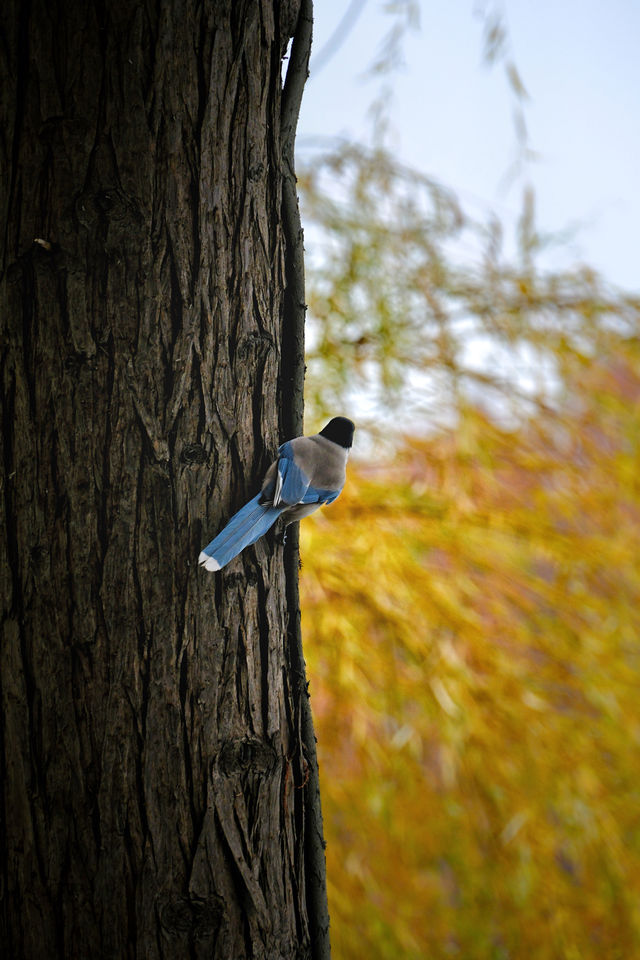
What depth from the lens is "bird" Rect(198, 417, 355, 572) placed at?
0.63 meters

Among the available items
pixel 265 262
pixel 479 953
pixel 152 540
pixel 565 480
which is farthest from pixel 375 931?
pixel 265 262

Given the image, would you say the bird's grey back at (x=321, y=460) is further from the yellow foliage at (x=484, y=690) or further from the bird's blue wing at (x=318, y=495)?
the yellow foliage at (x=484, y=690)

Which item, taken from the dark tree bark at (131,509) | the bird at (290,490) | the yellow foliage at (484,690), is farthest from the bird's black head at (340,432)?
the yellow foliage at (484,690)

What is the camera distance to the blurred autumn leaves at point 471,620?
1877 millimetres

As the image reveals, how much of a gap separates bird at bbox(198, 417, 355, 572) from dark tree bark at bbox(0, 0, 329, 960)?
0.03 metres

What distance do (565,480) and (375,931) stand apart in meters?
1.25

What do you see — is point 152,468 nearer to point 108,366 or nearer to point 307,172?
point 108,366

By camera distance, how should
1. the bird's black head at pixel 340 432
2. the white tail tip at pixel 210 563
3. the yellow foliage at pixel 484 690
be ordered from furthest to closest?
1. the yellow foliage at pixel 484 690
2. the bird's black head at pixel 340 432
3. the white tail tip at pixel 210 563

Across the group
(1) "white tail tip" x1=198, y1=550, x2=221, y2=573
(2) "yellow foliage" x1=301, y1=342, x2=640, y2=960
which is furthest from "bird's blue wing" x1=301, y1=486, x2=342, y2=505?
(2) "yellow foliage" x1=301, y1=342, x2=640, y2=960

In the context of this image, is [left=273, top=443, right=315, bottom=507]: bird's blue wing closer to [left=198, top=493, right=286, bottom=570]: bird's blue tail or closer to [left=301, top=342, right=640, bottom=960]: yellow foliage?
[left=198, top=493, right=286, bottom=570]: bird's blue tail

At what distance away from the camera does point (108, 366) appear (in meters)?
0.65

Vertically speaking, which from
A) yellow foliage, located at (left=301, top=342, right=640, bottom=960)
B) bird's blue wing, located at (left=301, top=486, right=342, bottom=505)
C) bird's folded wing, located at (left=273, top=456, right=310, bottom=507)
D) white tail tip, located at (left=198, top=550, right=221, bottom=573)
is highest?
bird's folded wing, located at (left=273, top=456, right=310, bottom=507)

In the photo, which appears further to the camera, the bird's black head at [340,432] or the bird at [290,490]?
the bird's black head at [340,432]

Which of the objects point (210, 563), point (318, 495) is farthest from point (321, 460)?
point (210, 563)
